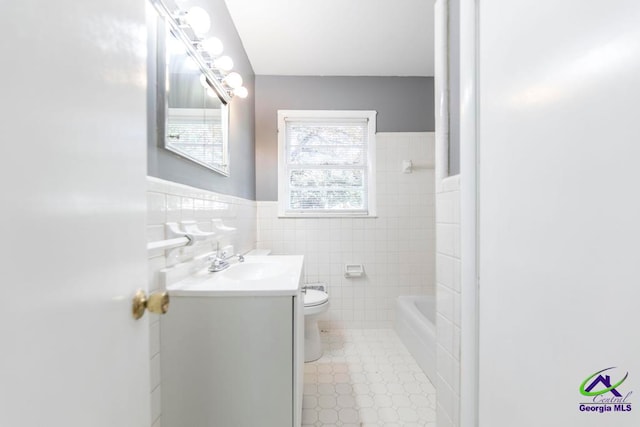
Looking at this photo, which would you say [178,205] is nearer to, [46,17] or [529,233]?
[46,17]

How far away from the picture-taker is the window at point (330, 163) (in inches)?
112

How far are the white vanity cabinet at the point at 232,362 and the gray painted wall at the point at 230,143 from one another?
0.58 metres

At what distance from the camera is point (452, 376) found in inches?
35.9

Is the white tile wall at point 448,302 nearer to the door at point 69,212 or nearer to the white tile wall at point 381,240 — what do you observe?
the door at point 69,212

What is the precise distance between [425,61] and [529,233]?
257cm

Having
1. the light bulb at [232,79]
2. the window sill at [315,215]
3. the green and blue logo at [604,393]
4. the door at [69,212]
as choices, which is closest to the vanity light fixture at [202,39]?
the light bulb at [232,79]

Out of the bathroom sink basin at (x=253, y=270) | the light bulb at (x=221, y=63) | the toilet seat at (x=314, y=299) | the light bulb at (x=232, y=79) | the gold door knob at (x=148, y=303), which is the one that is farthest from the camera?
the toilet seat at (x=314, y=299)

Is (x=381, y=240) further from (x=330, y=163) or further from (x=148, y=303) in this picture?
(x=148, y=303)

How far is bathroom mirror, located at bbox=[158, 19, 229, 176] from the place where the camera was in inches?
44.9

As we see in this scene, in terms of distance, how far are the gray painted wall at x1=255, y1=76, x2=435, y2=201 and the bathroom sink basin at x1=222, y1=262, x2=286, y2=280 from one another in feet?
4.30

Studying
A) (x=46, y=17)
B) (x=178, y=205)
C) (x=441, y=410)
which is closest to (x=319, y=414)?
(x=441, y=410)

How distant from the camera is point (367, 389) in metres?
1.75

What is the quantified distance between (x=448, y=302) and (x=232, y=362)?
77 centimetres

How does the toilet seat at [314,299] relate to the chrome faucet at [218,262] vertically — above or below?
below
